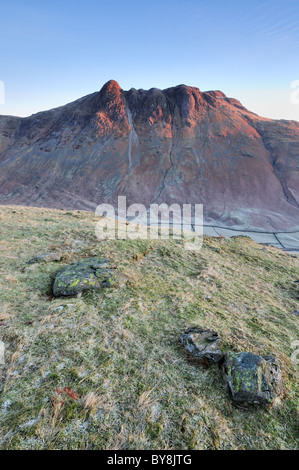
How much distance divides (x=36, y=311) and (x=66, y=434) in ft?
11.6

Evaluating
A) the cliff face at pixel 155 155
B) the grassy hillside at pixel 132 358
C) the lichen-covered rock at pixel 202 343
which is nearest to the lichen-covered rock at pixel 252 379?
the grassy hillside at pixel 132 358

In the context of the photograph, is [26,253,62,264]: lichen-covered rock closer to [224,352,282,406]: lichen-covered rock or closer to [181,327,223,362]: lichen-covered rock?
[181,327,223,362]: lichen-covered rock

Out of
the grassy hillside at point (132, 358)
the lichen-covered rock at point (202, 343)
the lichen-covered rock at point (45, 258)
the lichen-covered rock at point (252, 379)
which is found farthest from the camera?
the lichen-covered rock at point (45, 258)

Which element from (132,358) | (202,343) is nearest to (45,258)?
(132,358)

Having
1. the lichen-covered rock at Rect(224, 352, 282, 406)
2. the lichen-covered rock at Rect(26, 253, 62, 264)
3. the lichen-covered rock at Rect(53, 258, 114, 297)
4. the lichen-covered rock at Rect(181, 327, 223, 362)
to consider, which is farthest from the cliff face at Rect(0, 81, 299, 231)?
the lichen-covered rock at Rect(224, 352, 282, 406)

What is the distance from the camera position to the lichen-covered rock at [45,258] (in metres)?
9.30

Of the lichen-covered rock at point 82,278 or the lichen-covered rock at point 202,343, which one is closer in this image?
the lichen-covered rock at point 202,343

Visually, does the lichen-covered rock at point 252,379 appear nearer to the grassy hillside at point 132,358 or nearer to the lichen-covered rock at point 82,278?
the grassy hillside at point 132,358

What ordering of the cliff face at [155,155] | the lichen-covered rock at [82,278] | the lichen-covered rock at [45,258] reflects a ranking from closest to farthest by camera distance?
the lichen-covered rock at [82,278] → the lichen-covered rock at [45,258] → the cliff face at [155,155]

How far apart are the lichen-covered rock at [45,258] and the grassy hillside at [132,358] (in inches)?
13.3

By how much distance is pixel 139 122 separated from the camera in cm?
8588

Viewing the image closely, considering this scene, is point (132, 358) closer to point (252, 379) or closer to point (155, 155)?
point (252, 379)

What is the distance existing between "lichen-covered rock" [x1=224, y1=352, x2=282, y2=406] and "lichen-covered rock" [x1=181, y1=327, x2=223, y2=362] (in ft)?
1.21
